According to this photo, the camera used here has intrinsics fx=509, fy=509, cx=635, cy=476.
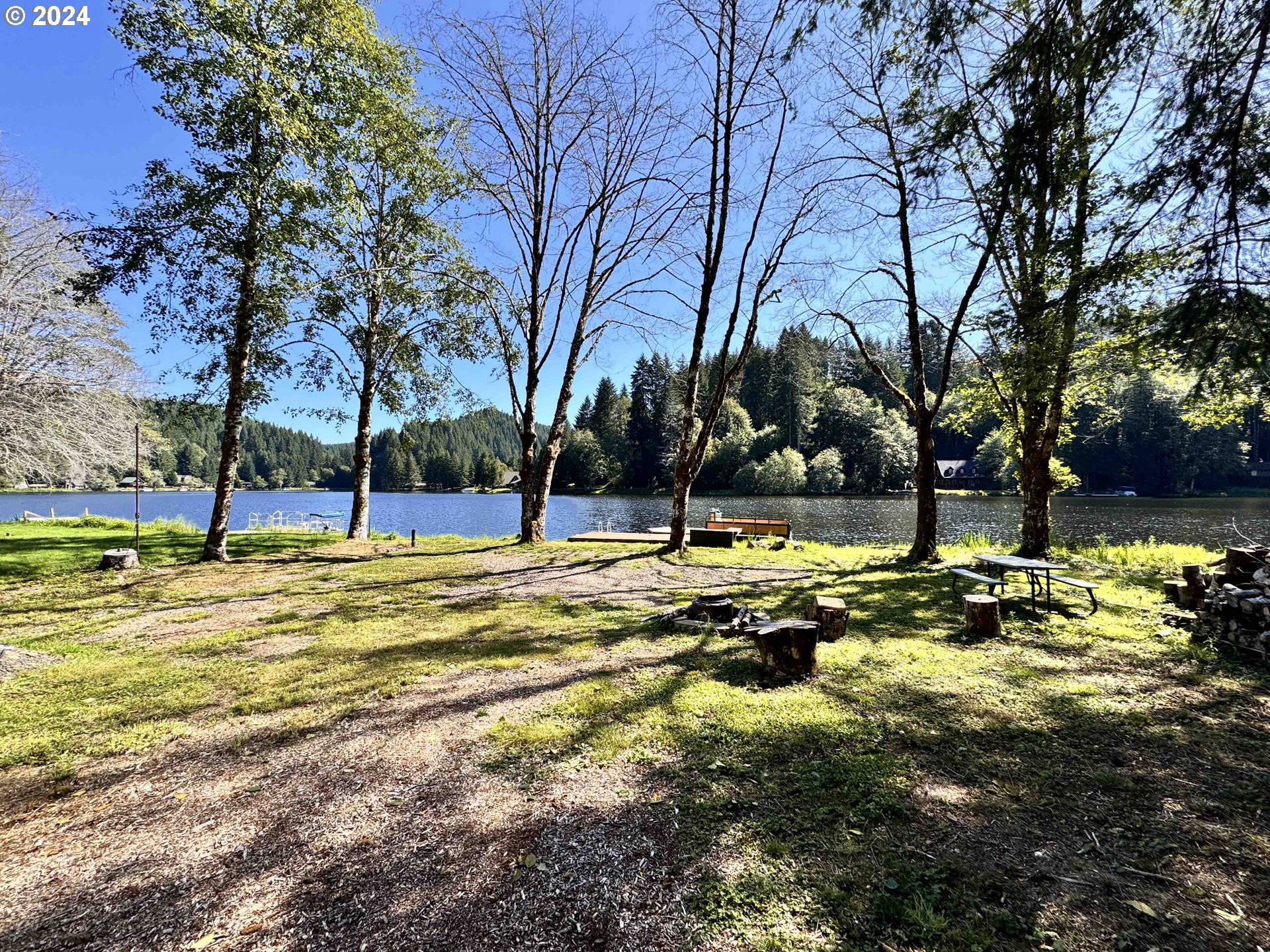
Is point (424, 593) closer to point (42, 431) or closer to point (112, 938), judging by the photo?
point (112, 938)

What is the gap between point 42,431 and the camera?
1405cm

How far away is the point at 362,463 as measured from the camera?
15.8 metres

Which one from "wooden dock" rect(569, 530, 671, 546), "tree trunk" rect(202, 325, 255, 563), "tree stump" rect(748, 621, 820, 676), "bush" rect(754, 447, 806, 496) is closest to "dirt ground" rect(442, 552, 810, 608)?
"tree stump" rect(748, 621, 820, 676)

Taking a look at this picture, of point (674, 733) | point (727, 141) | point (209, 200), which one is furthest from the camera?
point (727, 141)

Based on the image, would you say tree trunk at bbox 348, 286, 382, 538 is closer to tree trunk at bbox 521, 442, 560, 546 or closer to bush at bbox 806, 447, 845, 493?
tree trunk at bbox 521, 442, 560, 546

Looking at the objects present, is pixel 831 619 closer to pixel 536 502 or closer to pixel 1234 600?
pixel 1234 600

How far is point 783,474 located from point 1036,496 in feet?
148

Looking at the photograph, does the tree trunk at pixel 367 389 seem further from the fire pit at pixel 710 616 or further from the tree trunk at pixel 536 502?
the fire pit at pixel 710 616

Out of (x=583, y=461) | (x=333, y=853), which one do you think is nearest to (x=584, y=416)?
(x=583, y=461)

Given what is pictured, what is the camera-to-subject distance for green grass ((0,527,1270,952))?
2479 mm

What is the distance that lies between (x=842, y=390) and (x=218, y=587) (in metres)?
16.8

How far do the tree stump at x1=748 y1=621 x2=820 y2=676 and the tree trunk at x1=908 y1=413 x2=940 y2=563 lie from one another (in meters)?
9.20

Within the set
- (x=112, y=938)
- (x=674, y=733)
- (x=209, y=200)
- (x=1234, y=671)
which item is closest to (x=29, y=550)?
(x=209, y=200)

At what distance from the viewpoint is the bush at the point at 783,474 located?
188 ft
